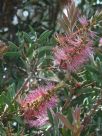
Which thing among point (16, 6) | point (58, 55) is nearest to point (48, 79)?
point (58, 55)

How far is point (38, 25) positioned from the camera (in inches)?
113

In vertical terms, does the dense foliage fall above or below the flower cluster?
below

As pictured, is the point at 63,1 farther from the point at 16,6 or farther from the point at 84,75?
the point at 84,75

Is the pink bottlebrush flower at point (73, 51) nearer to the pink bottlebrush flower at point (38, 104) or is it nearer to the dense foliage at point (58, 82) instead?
the dense foliage at point (58, 82)

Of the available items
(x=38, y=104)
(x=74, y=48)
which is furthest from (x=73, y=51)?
(x=38, y=104)

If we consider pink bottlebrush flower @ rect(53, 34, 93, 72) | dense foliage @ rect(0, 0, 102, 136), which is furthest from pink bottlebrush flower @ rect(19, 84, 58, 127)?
pink bottlebrush flower @ rect(53, 34, 93, 72)

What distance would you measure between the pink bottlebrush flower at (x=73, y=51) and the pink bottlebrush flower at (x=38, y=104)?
0.33 ft

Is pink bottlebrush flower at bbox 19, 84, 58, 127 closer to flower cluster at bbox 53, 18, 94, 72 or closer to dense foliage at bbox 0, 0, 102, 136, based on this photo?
dense foliage at bbox 0, 0, 102, 136

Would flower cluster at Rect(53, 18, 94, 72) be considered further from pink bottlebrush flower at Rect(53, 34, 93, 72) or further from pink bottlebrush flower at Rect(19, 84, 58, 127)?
pink bottlebrush flower at Rect(19, 84, 58, 127)

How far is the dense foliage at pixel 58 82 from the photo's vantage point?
1427 millimetres

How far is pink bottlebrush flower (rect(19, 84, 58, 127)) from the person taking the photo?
141 cm

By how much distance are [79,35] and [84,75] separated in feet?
1.00

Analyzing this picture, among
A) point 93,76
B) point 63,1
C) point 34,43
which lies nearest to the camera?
point 93,76

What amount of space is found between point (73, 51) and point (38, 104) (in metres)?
0.20
